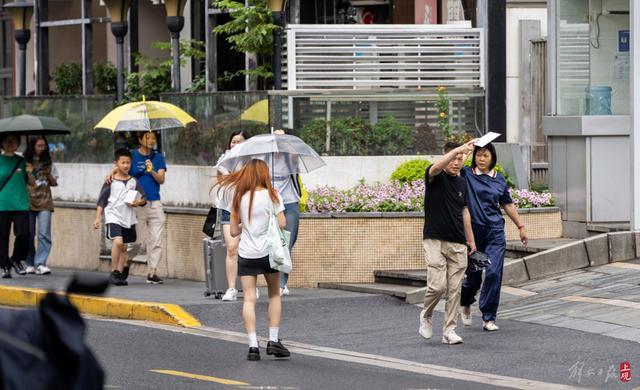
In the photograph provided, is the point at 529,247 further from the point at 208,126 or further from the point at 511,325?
the point at 208,126

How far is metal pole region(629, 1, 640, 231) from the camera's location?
15070mm

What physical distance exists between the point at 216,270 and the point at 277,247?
3.58 m

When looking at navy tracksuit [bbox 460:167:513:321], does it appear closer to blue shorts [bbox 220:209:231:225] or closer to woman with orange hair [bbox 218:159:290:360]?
woman with orange hair [bbox 218:159:290:360]

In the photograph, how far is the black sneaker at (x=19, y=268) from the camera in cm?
1717

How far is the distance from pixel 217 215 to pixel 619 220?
474 centimetres

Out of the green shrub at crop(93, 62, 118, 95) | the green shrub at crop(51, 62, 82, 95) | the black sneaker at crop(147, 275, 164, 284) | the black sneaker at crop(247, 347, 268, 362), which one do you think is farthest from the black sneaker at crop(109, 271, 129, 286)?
the green shrub at crop(51, 62, 82, 95)

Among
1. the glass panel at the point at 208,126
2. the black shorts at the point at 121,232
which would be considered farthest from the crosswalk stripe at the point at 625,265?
the black shorts at the point at 121,232

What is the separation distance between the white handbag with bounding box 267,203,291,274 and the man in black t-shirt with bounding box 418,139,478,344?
4.37 ft

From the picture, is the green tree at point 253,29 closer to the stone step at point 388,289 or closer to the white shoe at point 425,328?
the stone step at point 388,289

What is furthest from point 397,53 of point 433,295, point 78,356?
point 78,356

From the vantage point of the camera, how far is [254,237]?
35.0ft

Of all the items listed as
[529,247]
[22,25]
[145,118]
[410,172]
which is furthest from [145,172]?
[22,25]

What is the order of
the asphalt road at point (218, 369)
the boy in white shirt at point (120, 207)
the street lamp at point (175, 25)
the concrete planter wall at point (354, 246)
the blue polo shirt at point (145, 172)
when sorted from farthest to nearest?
the street lamp at point (175, 25) → the blue polo shirt at point (145, 172) → the boy in white shirt at point (120, 207) → the concrete planter wall at point (354, 246) → the asphalt road at point (218, 369)

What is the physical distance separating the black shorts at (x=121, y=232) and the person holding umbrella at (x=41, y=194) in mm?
1886
